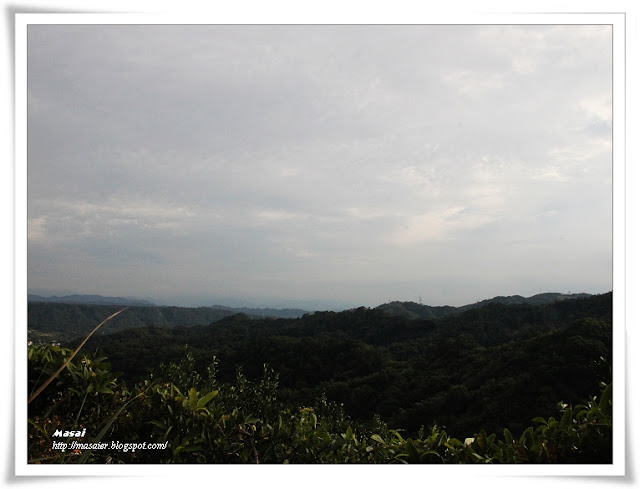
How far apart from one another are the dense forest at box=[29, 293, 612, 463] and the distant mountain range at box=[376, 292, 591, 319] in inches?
1.5

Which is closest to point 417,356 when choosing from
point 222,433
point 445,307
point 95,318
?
point 445,307

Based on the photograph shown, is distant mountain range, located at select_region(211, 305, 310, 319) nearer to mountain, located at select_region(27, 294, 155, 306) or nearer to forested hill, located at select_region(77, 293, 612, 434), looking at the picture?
forested hill, located at select_region(77, 293, 612, 434)

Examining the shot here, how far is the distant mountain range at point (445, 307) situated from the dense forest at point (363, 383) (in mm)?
38

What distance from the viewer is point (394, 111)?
2.62 metres

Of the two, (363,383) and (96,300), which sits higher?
(96,300)

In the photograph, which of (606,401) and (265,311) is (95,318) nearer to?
(265,311)

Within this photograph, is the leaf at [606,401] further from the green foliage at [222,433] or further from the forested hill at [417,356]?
the forested hill at [417,356]

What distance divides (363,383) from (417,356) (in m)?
0.38

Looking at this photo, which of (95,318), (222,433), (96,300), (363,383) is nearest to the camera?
(222,433)

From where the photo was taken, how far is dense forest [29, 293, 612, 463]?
204 centimetres

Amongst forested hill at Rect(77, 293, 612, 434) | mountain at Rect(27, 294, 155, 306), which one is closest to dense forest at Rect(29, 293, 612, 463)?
forested hill at Rect(77, 293, 612, 434)

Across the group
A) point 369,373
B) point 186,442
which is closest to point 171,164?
point 186,442

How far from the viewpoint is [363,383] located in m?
2.74

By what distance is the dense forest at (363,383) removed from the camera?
6.71 feet
